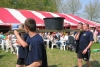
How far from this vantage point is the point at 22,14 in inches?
740

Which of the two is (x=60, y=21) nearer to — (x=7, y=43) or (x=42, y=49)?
(x=42, y=49)

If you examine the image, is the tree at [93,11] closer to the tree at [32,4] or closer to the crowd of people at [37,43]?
the tree at [32,4]

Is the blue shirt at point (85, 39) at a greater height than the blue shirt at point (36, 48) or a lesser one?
lesser

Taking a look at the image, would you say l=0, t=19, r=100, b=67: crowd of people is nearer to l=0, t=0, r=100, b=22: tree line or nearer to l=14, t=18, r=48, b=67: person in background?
l=14, t=18, r=48, b=67: person in background

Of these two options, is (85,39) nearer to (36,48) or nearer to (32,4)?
(36,48)

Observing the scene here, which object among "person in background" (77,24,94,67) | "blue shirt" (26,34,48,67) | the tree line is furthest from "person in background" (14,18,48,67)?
the tree line

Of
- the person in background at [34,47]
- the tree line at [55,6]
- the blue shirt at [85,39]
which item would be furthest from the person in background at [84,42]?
the tree line at [55,6]

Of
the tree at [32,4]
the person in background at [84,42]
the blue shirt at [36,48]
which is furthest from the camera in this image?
the tree at [32,4]

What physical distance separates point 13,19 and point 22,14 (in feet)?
6.43

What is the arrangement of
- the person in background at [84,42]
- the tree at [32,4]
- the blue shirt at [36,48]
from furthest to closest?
1. the tree at [32,4]
2. the person in background at [84,42]
3. the blue shirt at [36,48]

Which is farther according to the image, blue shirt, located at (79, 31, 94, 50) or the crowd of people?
blue shirt, located at (79, 31, 94, 50)

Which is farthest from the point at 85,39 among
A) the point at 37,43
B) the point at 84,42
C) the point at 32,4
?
the point at 32,4

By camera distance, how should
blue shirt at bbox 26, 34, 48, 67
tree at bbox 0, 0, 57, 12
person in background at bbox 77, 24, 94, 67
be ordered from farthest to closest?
tree at bbox 0, 0, 57, 12 → person in background at bbox 77, 24, 94, 67 → blue shirt at bbox 26, 34, 48, 67

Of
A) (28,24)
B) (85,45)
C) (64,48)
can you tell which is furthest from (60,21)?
(64,48)
